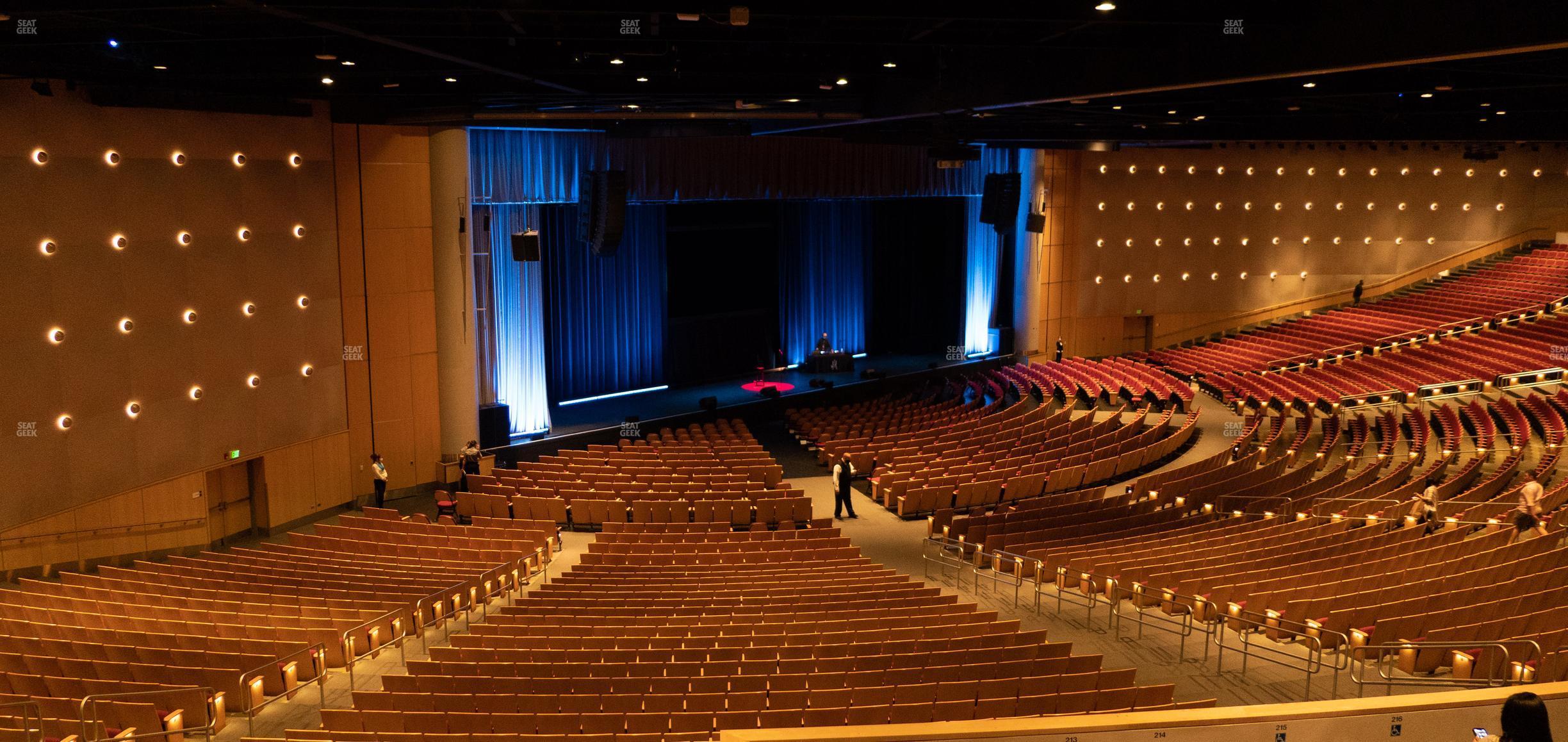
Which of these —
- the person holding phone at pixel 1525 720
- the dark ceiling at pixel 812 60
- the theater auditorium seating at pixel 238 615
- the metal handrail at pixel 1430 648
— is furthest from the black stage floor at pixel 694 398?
the person holding phone at pixel 1525 720

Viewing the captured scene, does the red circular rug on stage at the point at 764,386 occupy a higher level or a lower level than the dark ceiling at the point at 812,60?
lower

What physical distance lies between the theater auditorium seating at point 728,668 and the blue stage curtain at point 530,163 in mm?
9445

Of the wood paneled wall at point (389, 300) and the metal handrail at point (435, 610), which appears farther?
the wood paneled wall at point (389, 300)

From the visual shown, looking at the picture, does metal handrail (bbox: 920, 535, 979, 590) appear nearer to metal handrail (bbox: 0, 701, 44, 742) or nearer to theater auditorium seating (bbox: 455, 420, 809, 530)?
theater auditorium seating (bbox: 455, 420, 809, 530)

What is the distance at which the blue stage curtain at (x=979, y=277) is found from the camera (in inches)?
1086

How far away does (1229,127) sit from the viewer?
65.7 ft

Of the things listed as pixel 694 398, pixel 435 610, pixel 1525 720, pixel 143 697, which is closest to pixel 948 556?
pixel 435 610

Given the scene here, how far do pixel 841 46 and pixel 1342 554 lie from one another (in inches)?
272

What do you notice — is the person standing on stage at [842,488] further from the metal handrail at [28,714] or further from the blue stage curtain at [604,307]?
the metal handrail at [28,714]

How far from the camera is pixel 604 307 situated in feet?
78.1

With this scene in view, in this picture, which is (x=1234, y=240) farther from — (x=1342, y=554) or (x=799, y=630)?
(x=799, y=630)

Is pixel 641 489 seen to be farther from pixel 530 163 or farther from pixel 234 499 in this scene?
pixel 530 163

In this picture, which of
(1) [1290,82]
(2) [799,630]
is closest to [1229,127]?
(1) [1290,82]

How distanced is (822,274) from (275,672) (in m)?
20.5
